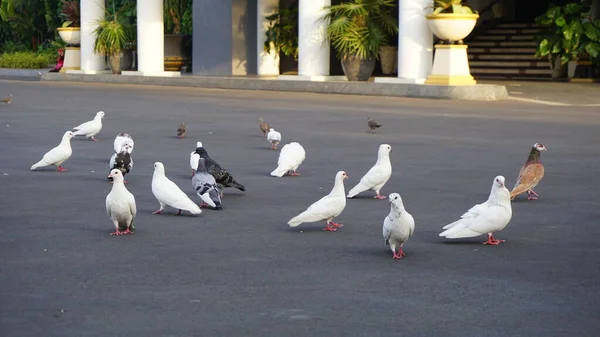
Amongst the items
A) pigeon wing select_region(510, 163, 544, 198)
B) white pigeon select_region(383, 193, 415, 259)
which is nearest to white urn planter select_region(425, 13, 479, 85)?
pigeon wing select_region(510, 163, 544, 198)

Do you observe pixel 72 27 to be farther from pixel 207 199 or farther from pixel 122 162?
pixel 207 199

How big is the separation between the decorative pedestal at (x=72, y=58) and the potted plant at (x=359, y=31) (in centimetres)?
1096

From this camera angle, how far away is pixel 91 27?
114 ft

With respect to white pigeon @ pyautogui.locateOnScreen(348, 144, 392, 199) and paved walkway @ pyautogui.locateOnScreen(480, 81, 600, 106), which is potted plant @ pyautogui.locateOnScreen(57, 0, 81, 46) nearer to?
paved walkway @ pyautogui.locateOnScreen(480, 81, 600, 106)

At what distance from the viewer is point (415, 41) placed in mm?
25922

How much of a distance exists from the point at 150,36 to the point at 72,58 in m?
4.40

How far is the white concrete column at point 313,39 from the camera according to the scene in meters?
27.8

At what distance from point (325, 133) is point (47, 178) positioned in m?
5.83

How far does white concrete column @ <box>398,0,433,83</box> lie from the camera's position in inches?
1019

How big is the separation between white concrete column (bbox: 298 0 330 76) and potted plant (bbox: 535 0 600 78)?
536 centimetres

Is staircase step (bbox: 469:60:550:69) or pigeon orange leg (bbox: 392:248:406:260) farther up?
staircase step (bbox: 469:60:550:69)

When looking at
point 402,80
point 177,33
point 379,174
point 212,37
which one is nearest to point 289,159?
point 379,174

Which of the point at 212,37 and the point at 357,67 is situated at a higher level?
the point at 212,37

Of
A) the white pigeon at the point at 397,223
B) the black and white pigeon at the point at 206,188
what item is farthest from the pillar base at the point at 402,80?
the white pigeon at the point at 397,223
